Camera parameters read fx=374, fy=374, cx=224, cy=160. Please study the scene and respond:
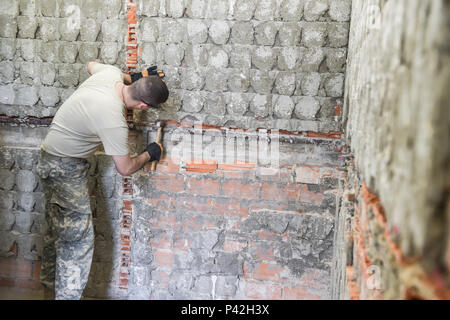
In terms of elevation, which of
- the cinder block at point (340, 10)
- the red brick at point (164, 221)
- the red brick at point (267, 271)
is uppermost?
the cinder block at point (340, 10)

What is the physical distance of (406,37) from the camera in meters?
0.87

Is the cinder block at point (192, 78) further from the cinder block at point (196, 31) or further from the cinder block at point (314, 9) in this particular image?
the cinder block at point (314, 9)

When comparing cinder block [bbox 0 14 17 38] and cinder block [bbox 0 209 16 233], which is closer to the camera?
cinder block [bbox 0 14 17 38]

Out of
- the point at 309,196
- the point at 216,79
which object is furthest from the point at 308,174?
the point at 216,79

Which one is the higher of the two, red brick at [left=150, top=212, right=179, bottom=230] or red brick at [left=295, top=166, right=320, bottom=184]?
red brick at [left=295, top=166, right=320, bottom=184]

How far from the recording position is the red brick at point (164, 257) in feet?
8.87

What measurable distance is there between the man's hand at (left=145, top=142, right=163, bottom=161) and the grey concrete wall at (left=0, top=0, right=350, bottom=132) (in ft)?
0.67

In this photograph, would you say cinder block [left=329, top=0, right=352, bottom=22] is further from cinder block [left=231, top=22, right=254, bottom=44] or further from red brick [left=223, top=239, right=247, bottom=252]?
red brick [left=223, top=239, right=247, bottom=252]

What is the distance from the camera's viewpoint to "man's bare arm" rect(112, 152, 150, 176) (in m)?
2.28

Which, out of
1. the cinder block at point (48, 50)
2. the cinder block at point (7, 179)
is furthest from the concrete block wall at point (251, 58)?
the cinder block at point (7, 179)

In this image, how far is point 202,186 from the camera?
258 cm

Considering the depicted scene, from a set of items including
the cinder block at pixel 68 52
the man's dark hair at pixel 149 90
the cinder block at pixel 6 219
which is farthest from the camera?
the cinder block at pixel 6 219

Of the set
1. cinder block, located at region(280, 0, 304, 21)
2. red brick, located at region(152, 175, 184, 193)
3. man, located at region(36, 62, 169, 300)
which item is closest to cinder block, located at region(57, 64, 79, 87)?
man, located at region(36, 62, 169, 300)

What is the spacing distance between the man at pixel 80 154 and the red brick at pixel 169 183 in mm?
199
